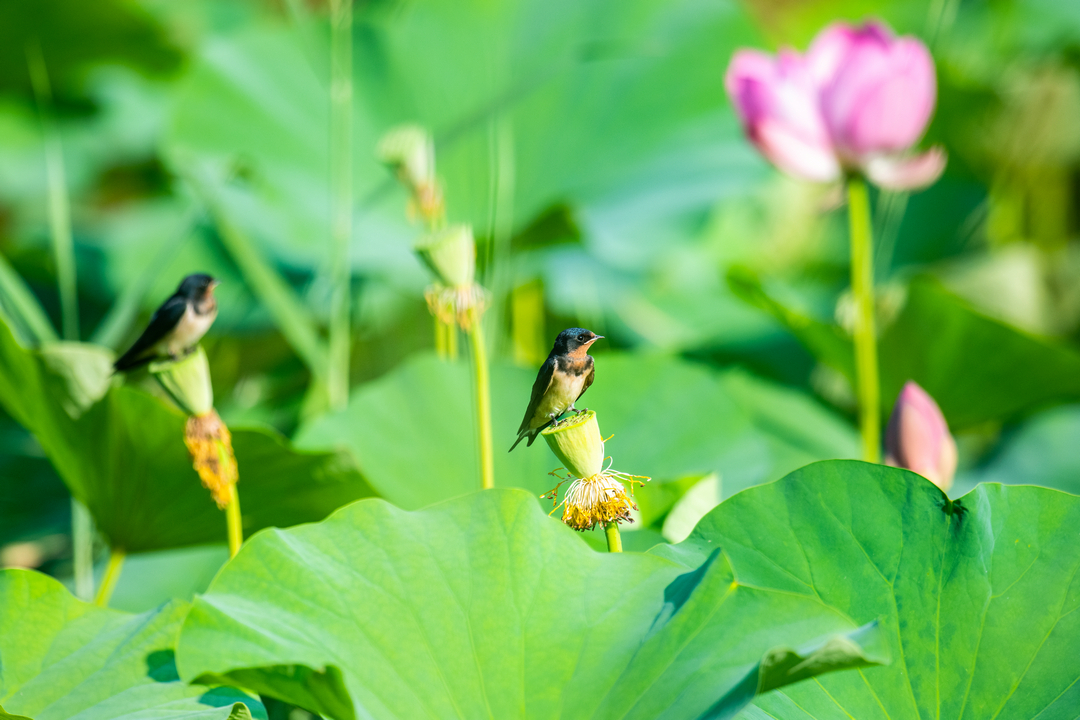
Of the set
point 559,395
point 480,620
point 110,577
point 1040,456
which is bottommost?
point 1040,456

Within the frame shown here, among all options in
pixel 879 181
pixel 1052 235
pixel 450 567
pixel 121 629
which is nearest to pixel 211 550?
pixel 121 629

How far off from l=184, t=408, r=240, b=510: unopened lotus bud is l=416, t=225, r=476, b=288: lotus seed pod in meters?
0.16

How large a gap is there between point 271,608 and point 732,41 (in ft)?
3.79

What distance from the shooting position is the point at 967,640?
1.49 feet

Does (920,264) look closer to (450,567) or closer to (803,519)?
(803,519)

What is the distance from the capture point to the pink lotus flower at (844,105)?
2.56ft

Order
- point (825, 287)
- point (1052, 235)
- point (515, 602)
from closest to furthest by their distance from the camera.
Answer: point (515, 602)
point (825, 287)
point (1052, 235)

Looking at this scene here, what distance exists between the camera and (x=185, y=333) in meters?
0.50

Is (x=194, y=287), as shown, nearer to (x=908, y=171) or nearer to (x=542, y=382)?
(x=542, y=382)

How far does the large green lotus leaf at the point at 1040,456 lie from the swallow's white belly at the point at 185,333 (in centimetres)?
82

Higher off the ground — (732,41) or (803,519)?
(732,41)

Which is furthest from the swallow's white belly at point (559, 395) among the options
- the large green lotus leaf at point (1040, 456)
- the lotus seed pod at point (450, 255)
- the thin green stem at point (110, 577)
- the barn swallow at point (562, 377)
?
the large green lotus leaf at point (1040, 456)

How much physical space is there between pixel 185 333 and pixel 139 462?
7.0 inches

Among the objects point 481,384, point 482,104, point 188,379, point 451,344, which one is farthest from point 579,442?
point 482,104
